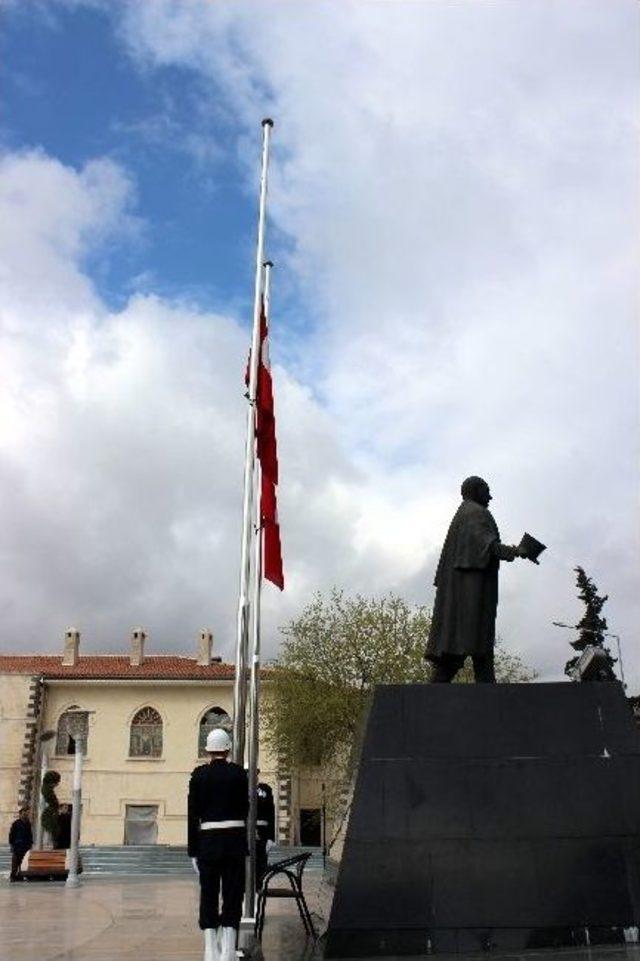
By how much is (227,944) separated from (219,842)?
608 millimetres

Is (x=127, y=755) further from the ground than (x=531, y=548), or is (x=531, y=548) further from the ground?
(x=531, y=548)

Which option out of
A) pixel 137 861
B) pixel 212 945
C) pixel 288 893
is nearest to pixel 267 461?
pixel 288 893

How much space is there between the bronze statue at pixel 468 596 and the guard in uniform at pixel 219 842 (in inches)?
90.7

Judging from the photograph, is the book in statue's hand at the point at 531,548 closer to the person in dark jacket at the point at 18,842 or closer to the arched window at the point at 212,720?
the person in dark jacket at the point at 18,842

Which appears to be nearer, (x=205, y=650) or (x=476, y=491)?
(x=476, y=491)

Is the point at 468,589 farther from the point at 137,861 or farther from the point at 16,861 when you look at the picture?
the point at 137,861

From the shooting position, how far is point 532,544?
24.8 ft

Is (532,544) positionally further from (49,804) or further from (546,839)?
(49,804)

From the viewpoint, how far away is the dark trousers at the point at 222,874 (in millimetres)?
5867

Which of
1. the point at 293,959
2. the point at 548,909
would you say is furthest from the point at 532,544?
the point at 293,959

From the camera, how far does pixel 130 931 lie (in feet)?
28.3

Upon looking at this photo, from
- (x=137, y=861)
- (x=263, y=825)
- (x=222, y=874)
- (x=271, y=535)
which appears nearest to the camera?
(x=222, y=874)

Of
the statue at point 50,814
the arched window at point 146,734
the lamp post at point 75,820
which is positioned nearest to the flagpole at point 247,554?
the lamp post at point 75,820

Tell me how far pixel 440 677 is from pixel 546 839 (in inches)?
63.1
